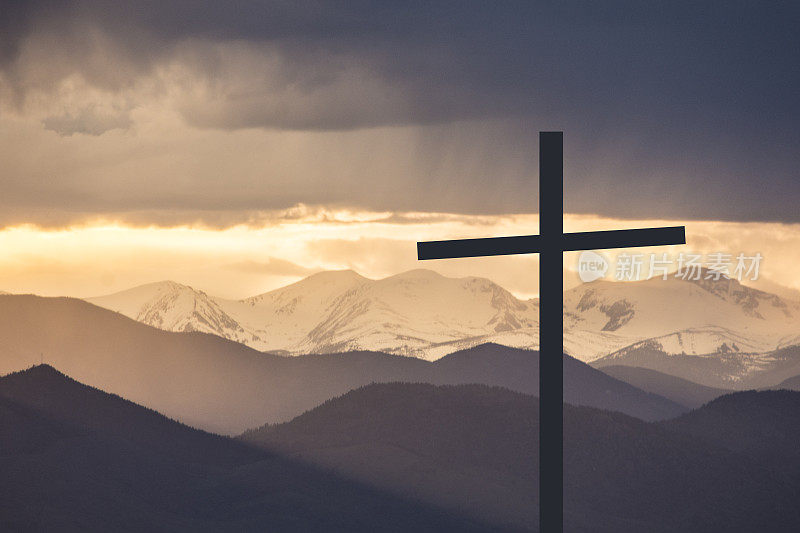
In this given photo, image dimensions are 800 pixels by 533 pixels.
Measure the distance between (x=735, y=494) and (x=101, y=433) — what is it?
164 feet

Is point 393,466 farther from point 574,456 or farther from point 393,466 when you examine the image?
point 574,456

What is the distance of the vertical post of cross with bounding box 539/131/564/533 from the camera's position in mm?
10242

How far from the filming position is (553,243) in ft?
36.4

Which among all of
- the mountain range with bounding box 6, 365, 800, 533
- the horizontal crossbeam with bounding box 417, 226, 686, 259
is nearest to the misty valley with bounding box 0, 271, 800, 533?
the mountain range with bounding box 6, 365, 800, 533

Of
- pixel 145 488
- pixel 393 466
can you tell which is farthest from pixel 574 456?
pixel 145 488

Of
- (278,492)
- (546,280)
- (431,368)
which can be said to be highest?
(546,280)

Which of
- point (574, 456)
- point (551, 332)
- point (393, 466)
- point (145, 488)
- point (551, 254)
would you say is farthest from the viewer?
point (574, 456)

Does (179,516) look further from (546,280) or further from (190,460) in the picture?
(546,280)

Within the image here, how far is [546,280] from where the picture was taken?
35.3 feet

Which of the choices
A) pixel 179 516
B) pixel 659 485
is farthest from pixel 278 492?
pixel 659 485

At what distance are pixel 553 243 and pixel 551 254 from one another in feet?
0.49

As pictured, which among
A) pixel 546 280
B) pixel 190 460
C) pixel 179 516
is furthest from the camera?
pixel 190 460

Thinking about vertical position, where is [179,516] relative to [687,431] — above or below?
above

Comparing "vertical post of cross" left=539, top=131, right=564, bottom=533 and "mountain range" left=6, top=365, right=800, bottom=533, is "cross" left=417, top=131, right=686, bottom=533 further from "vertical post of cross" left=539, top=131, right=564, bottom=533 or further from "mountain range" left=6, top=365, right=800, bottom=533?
"mountain range" left=6, top=365, right=800, bottom=533
